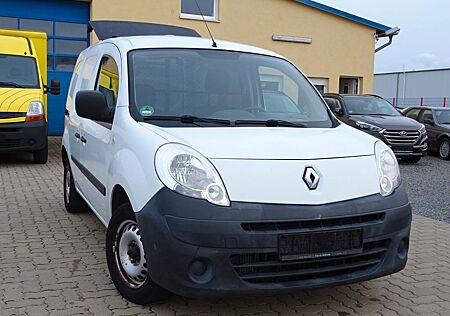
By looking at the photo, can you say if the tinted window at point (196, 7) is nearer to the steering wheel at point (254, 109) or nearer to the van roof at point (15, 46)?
the van roof at point (15, 46)

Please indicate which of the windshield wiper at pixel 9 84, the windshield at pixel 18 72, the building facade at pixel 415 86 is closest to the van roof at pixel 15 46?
the windshield at pixel 18 72

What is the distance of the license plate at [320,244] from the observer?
3061 mm

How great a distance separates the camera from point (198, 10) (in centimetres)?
1611

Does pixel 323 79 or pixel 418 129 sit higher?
pixel 323 79

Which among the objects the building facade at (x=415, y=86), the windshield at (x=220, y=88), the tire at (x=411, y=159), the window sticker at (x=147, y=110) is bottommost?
the tire at (x=411, y=159)

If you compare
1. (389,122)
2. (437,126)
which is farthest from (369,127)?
(437,126)

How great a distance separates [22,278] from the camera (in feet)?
13.5

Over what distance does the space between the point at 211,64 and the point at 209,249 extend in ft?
6.36

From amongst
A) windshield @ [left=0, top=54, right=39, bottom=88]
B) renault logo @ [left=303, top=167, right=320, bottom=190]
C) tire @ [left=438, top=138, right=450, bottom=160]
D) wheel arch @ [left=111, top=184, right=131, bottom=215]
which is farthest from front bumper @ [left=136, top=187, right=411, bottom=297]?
tire @ [left=438, top=138, right=450, bottom=160]

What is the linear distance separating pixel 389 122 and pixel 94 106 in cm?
962

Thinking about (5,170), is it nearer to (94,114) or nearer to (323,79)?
(94,114)

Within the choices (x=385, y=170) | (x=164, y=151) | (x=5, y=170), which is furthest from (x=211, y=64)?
(x=5, y=170)

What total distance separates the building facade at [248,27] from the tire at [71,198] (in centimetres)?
945

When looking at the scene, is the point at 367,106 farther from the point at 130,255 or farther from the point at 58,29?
the point at 130,255
